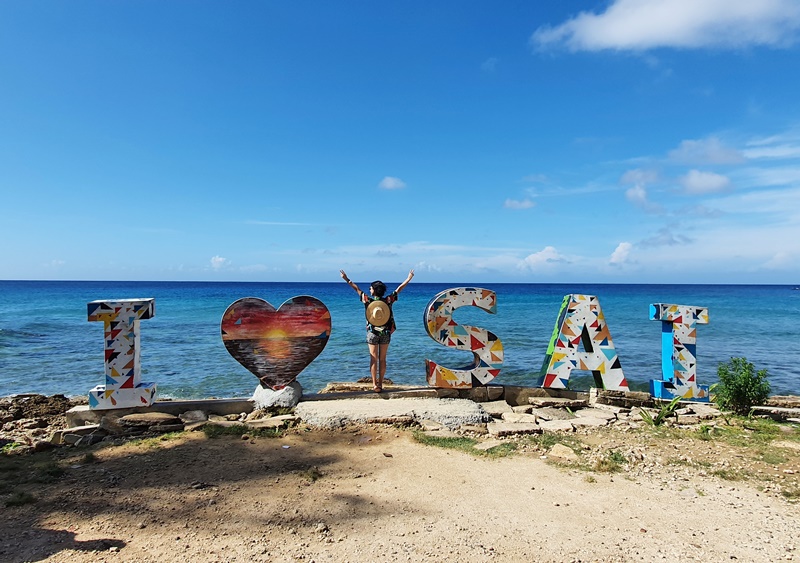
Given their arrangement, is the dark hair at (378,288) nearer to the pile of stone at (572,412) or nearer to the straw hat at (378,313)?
the straw hat at (378,313)

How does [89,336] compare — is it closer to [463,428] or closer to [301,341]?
[301,341]

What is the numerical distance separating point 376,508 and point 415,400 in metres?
3.91

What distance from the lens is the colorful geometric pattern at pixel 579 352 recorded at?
9742 millimetres

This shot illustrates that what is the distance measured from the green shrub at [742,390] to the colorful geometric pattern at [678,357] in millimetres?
468

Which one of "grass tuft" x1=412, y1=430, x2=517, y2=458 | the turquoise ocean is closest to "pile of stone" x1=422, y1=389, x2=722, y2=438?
"grass tuft" x1=412, y1=430, x2=517, y2=458

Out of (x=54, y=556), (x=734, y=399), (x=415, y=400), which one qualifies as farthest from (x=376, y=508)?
(x=734, y=399)

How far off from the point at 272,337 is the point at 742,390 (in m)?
8.21

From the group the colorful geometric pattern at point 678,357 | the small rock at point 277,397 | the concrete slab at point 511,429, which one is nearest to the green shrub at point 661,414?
the colorful geometric pattern at point 678,357

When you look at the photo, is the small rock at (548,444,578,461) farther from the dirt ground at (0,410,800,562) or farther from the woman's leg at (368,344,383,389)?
the woman's leg at (368,344,383,389)

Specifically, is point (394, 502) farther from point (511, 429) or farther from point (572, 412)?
point (572, 412)

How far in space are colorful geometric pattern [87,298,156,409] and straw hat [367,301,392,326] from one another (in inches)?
148

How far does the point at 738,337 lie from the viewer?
1020 inches

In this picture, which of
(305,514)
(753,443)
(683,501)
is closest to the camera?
(305,514)

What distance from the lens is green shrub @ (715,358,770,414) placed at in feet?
29.3
